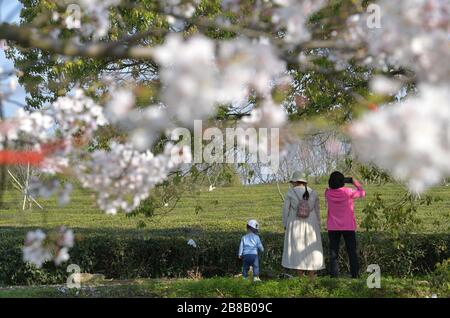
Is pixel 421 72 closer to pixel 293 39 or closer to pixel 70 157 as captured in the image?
pixel 293 39

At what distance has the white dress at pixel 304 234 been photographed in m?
7.24

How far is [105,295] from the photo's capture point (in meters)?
6.43

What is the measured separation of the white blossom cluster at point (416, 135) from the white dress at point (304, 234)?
5431mm

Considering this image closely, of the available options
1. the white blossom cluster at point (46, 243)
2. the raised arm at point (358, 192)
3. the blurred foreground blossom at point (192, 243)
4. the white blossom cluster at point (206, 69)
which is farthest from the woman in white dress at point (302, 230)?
the white blossom cluster at point (206, 69)

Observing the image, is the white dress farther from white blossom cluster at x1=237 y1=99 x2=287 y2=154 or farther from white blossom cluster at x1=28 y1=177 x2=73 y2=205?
white blossom cluster at x1=28 y1=177 x2=73 y2=205

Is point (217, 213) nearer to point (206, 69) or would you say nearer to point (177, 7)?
point (177, 7)

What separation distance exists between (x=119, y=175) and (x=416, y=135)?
68.9 inches

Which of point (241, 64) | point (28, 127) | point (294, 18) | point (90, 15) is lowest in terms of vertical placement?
point (28, 127)

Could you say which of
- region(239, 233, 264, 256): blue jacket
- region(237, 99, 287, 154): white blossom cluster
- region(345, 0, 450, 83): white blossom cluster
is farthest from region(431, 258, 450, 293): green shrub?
region(345, 0, 450, 83): white blossom cluster

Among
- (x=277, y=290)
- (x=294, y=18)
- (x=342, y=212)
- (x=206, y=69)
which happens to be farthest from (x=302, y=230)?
(x=206, y=69)

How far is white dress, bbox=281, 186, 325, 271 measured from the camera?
7.24 m

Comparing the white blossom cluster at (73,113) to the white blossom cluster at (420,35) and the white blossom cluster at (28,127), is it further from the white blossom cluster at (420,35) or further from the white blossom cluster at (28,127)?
the white blossom cluster at (420,35)

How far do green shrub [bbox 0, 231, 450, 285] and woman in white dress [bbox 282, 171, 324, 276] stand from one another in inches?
46.7

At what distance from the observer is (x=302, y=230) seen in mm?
7270
